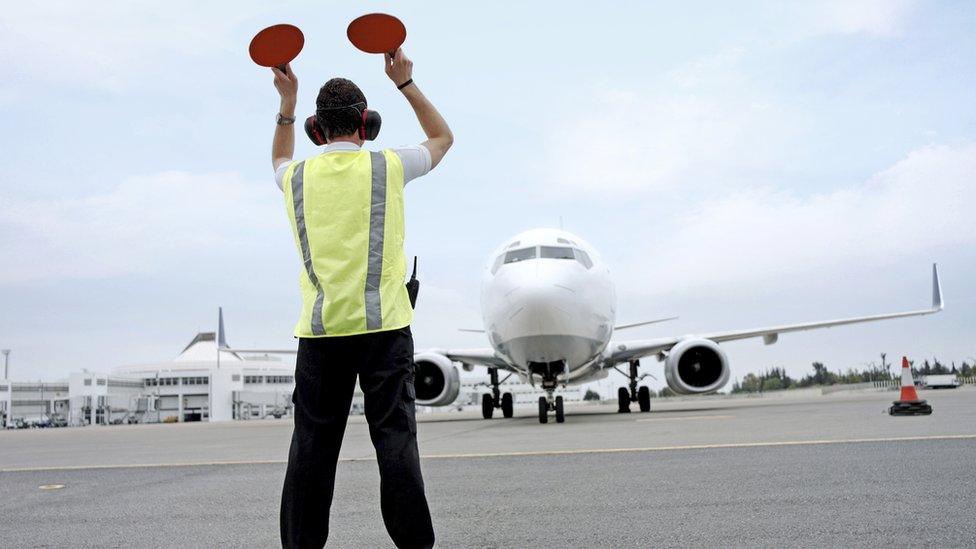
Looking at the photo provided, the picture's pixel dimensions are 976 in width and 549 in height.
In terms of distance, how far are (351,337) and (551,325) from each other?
33.9ft

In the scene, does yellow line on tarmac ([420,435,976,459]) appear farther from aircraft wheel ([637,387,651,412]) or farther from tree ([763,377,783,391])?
tree ([763,377,783,391])

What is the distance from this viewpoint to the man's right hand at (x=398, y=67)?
2602 mm

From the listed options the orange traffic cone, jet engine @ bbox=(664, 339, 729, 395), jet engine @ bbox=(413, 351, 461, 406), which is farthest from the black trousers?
jet engine @ bbox=(664, 339, 729, 395)

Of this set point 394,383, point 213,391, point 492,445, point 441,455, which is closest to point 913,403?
point 492,445

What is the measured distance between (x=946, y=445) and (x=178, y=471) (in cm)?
574

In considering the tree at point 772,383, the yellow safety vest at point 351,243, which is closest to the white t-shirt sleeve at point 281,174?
the yellow safety vest at point 351,243

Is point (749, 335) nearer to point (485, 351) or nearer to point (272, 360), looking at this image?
point (485, 351)

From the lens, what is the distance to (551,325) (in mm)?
12617

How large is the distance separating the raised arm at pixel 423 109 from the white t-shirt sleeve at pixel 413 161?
0.05m

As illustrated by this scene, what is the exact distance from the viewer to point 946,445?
215 inches

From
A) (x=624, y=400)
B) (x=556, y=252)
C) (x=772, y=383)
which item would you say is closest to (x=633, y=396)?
(x=624, y=400)

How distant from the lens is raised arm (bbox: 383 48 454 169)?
261cm

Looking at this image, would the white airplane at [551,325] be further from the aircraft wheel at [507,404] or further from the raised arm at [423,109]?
the raised arm at [423,109]

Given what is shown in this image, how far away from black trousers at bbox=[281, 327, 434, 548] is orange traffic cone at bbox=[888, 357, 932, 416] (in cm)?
933
